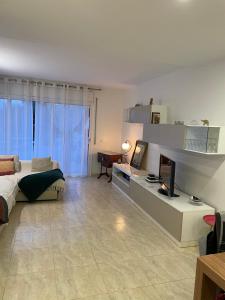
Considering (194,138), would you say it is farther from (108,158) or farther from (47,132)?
(47,132)

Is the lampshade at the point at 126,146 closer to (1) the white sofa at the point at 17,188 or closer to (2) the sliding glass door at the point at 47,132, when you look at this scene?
(2) the sliding glass door at the point at 47,132

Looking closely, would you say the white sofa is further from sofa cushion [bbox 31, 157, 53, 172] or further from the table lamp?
the table lamp

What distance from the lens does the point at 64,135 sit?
238 inches

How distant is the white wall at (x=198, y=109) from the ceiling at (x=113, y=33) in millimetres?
224

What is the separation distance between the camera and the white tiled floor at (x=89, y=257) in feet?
7.15

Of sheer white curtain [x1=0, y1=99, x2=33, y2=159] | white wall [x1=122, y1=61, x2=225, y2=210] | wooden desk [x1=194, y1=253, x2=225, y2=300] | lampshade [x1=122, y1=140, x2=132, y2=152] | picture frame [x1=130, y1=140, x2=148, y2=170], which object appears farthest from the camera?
lampshade [x1=122, y1=140, x2=132, y2=152]

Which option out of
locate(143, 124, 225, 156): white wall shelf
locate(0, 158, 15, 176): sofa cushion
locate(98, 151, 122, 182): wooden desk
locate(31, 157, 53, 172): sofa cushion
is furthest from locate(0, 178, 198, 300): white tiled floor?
locate(98, 151, 122, 182): wooden desk

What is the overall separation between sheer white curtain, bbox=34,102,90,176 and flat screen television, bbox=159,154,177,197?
2.96 m

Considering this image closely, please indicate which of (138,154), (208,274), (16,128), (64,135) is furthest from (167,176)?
(16,128)

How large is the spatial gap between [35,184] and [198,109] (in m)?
3.06

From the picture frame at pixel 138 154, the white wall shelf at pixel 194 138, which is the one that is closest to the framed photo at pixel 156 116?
the white wall shelf at pixel 194 138

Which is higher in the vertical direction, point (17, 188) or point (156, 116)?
point (156, 116)

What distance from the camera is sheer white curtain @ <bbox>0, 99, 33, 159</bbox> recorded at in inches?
218

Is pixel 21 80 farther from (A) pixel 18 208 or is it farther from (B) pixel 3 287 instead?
(B) pixel 3 287
